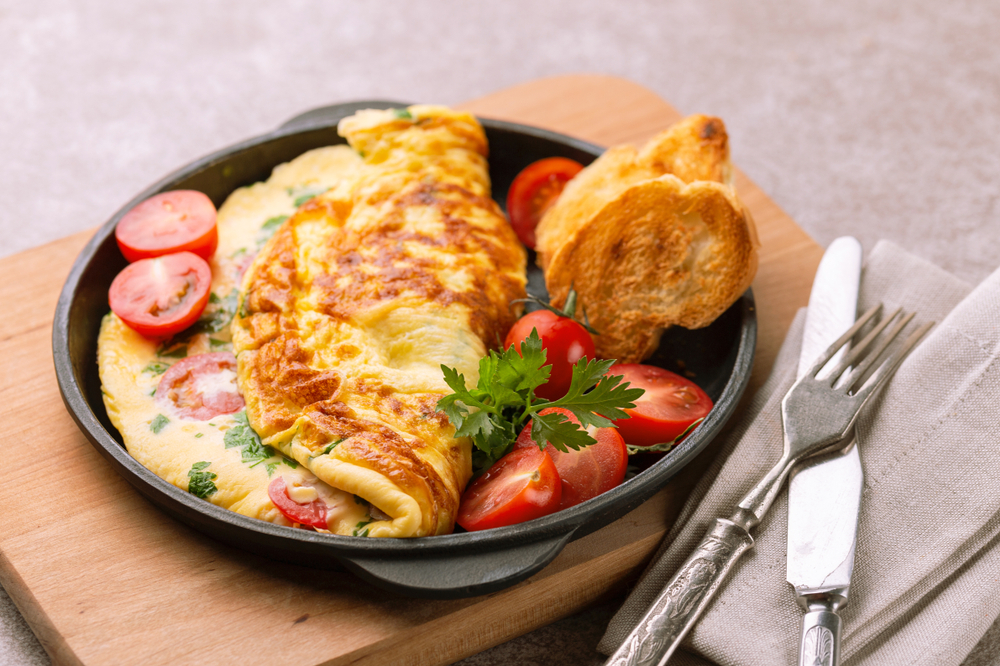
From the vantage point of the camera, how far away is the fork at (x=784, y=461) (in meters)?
2.20

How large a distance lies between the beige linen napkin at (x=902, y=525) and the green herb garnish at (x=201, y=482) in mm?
1184

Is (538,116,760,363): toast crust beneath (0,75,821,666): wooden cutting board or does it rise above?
above

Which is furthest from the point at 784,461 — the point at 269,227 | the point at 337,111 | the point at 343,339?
the point at 337,111

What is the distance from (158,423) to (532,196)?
1734 millimetres

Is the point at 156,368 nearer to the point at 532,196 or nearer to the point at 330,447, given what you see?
the point at 330,447

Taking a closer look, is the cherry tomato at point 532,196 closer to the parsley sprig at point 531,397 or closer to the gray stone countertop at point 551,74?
the parsley sprig at point 531,397

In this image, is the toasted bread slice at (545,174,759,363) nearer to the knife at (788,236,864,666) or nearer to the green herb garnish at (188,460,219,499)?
the knife at (788,236,864,666)

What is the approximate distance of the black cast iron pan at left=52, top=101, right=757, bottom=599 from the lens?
7.13 feet

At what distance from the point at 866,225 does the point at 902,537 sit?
2185 millimetres

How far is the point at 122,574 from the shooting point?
232cm

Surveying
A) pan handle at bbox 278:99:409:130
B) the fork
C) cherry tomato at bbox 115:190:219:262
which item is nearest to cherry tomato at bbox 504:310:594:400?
the fork

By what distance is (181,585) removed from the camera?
2299 millimetres

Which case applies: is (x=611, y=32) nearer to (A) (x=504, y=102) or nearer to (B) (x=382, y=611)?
(A) (x=504, y=102)

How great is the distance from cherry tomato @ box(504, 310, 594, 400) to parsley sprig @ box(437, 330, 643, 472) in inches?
11.9
